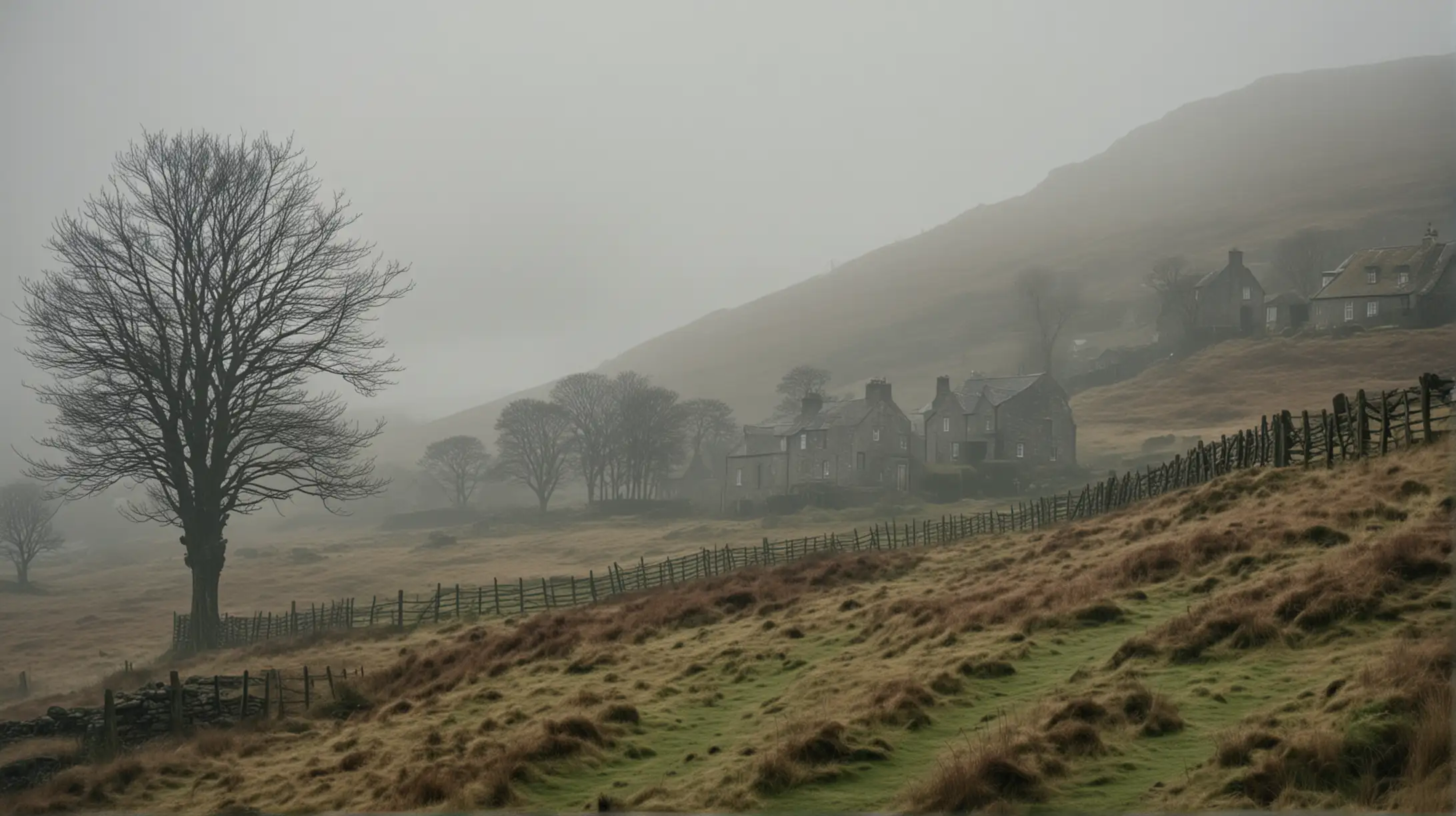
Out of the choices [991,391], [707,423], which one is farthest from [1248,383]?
[707,423]

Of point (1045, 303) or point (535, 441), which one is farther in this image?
point (1045, 303)

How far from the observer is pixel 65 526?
129875 millimetres

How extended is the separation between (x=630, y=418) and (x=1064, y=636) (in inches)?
3406

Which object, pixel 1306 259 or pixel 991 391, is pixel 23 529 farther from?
pixel 1306 259

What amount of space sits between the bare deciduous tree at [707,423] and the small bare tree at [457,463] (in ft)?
75.3

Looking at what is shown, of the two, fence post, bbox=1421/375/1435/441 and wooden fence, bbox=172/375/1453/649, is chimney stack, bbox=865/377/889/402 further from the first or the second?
fence post, bbox=1421/375/1435/441

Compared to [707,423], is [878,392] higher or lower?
higher

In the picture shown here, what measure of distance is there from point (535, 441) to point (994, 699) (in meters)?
91.6

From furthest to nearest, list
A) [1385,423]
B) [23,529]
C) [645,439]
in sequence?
1. [645,439]
2. [23,529]
3. [1385,423]

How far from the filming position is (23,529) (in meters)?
81.2

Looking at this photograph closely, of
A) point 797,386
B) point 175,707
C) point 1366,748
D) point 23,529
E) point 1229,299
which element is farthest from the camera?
point 797,386

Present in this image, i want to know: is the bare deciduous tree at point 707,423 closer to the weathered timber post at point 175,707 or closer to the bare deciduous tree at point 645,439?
the bare deciduous tree at point 645,439

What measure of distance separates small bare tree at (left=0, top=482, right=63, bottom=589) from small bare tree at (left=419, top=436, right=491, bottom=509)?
35.5 meters

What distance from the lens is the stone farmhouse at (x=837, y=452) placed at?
274 feet
